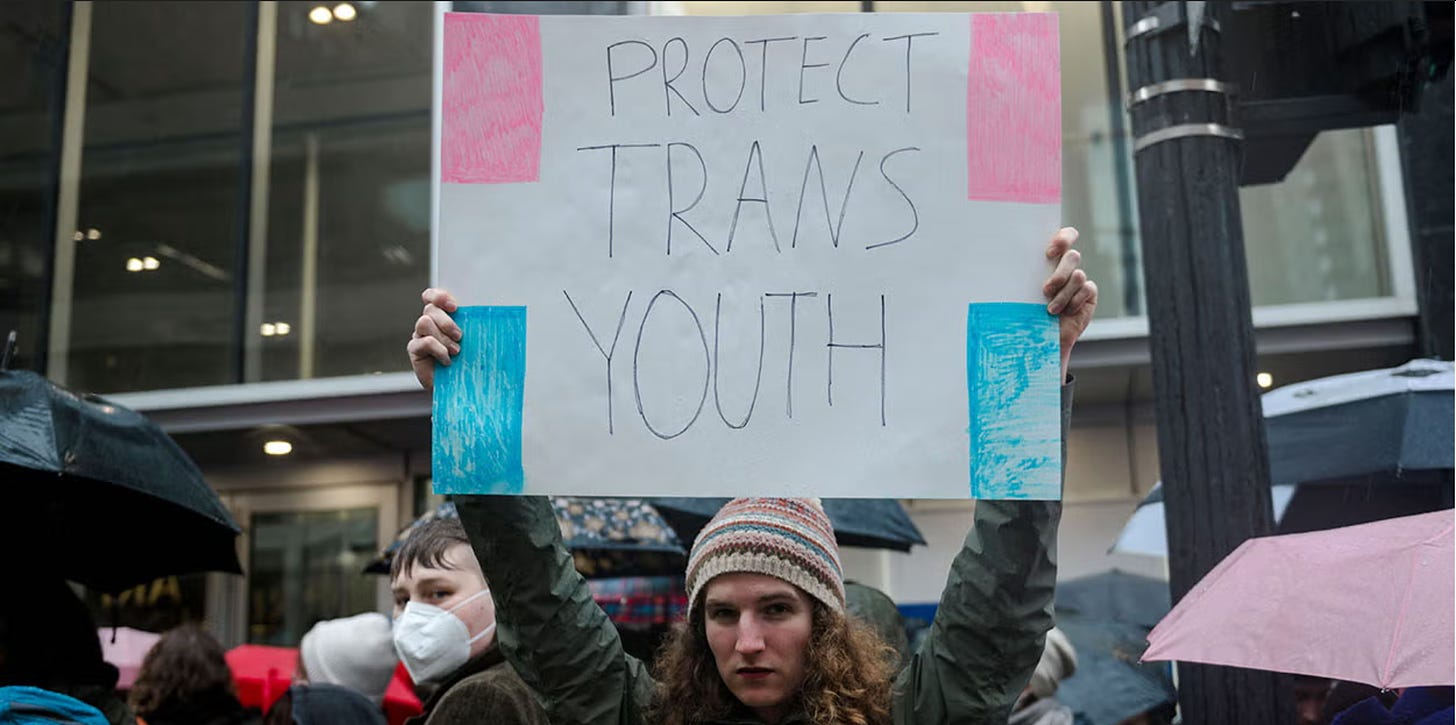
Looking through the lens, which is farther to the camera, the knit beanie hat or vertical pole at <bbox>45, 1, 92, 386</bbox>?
vertical pole at <bbox>45, 1, 92, 386</bbox>

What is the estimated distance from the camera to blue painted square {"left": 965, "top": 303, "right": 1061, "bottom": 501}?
220 centimetres

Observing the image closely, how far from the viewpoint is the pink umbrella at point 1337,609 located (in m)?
2.33

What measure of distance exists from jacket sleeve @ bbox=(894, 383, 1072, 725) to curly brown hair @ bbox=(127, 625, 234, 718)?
366cm

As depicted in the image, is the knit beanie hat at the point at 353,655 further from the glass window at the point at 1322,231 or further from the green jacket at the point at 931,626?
the glass window at the point at 1322,231

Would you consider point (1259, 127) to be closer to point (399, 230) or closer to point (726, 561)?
point (726, 561)

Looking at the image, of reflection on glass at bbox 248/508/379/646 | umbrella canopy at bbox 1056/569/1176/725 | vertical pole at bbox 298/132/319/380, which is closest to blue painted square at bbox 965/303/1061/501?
umbrella canopy at bbox 1056/569/1176/725

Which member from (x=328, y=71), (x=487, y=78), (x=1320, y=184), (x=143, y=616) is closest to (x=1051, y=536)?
(x=487, y=78)

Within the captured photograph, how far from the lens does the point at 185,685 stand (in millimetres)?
5258

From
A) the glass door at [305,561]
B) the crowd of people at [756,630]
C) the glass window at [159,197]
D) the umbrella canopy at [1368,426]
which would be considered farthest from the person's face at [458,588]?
the glass door at [305,561]

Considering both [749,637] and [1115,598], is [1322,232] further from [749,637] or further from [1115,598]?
[749,637]

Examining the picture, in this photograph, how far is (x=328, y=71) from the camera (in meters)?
11.9

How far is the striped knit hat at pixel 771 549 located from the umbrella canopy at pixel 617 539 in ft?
9.01

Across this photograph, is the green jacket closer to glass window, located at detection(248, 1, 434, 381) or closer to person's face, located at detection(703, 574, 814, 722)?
person's face, located at detection(703, 574, 814, 722)

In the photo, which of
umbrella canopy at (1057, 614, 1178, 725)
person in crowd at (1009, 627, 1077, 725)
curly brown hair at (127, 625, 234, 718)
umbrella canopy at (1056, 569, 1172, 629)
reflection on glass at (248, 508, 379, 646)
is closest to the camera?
person in crowd at (1009, 627, 1077, 725)
